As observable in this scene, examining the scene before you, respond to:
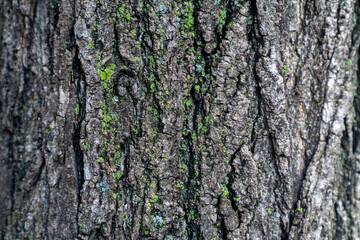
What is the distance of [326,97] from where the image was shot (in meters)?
1.19

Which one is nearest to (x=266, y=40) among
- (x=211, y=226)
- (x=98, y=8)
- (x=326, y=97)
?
(x=326, y=97)

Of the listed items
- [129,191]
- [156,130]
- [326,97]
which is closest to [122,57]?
[156,130]

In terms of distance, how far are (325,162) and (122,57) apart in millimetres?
1035

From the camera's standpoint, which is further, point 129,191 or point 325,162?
point 325,162

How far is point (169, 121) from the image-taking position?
1080mm

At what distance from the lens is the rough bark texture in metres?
1.07

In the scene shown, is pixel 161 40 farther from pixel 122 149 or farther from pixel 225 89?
pixel 122 149

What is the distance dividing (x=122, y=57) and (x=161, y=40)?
179mm

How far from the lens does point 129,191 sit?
3.57 feet

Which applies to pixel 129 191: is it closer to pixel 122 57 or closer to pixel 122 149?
pixel 122 149

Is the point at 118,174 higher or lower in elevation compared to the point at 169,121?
lower

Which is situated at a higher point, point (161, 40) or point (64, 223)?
point (161, 40)

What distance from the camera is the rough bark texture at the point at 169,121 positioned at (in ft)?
3.52

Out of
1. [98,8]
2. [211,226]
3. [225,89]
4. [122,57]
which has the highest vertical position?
[98,8]
